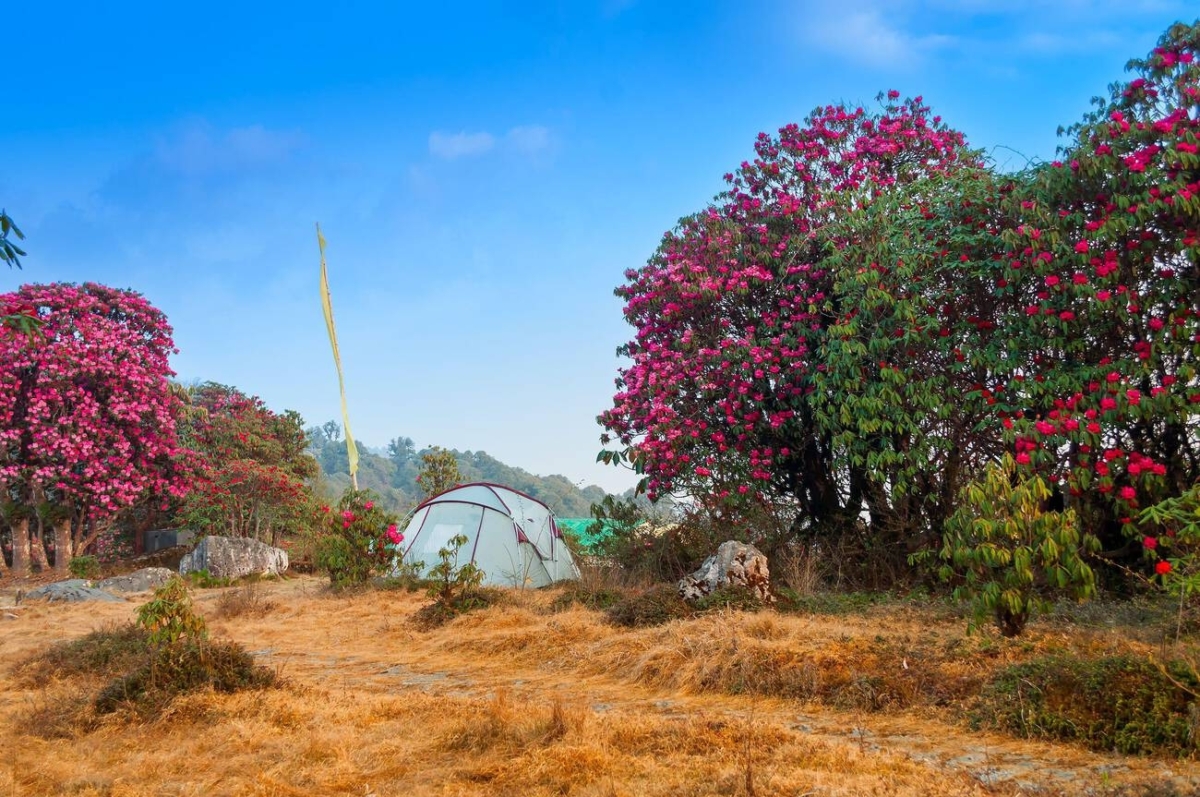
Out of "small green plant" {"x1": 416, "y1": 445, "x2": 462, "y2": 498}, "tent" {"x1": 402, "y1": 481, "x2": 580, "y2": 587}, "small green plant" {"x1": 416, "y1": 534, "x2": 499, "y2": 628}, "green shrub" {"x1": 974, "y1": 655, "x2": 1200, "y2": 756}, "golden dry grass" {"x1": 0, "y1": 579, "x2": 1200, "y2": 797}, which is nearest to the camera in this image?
"golden dry grass" {"x1": 0, "y1": 579, "x2": 1200, "y2": 797}

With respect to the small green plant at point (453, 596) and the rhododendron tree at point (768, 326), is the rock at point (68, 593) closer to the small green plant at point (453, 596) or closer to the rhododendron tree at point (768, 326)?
the small green plant at point (453, 596)

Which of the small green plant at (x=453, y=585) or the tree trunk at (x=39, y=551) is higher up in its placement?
the tree trunk at (x=39, y=551)

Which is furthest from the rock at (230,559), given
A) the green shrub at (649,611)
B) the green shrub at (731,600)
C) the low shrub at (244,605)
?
the green shrub at (731,600)

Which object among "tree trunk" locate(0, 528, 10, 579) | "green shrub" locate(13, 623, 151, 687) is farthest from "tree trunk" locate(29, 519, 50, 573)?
"green shrub" locate(13, 623, 151, 687)

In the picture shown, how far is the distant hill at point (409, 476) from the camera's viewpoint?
61562 millimetres

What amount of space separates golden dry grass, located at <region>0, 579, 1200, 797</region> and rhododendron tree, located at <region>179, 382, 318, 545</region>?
13.6 m

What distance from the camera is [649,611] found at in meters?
8.48

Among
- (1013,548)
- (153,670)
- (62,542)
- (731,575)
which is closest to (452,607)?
(731,575)

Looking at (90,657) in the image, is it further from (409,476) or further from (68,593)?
(409,476)

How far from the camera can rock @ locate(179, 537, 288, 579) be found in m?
18.8

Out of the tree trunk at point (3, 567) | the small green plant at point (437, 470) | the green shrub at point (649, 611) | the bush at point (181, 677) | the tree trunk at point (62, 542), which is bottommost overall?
the green shrub at point (649, 611)

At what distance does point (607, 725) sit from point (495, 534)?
387 inches

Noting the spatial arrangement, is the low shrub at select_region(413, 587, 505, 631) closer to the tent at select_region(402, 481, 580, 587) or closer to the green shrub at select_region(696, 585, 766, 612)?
the green shrub at select_region(696, 585, 766, 612)

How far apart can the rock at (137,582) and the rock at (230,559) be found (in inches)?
48.0
